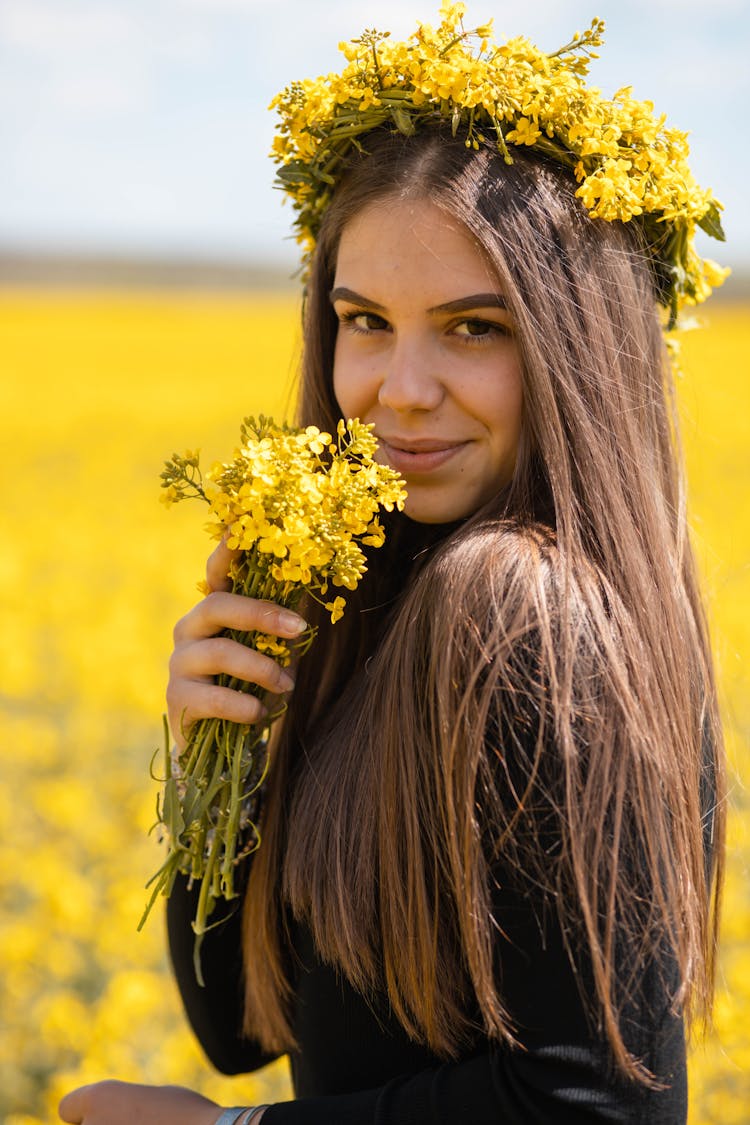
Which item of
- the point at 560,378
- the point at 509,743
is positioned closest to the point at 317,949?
the point at 509,743

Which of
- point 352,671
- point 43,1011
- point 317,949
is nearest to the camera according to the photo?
point 317,949

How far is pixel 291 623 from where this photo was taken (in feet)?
5.40

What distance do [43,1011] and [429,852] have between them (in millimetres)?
2614

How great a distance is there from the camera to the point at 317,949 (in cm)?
165

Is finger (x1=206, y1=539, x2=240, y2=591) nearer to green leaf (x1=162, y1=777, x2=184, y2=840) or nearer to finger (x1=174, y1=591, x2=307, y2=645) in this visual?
finger (x1=174, y1=591, x2=307, y2=645)

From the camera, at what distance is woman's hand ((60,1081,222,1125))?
64.9 inches

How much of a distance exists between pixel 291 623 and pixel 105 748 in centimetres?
433

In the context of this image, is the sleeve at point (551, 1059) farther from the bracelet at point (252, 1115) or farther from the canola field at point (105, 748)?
the canola field at point (105, 748)

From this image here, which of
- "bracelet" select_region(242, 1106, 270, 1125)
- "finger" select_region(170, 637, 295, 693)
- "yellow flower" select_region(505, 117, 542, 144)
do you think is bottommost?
"bracelet" select_region(242, 1106, 270, 1125)

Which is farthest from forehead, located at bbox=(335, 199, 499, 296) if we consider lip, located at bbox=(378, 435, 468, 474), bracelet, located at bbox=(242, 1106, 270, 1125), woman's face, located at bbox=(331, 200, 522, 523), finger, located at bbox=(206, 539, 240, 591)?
bracelet, located at bbox=(242, 1106, 270, 1125)

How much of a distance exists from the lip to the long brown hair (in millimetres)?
151

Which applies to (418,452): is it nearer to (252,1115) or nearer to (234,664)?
(234,664)

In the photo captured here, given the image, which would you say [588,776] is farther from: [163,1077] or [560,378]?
[163,1077]

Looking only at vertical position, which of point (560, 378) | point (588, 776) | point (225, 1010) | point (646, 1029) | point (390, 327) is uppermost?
point (390, 327)
